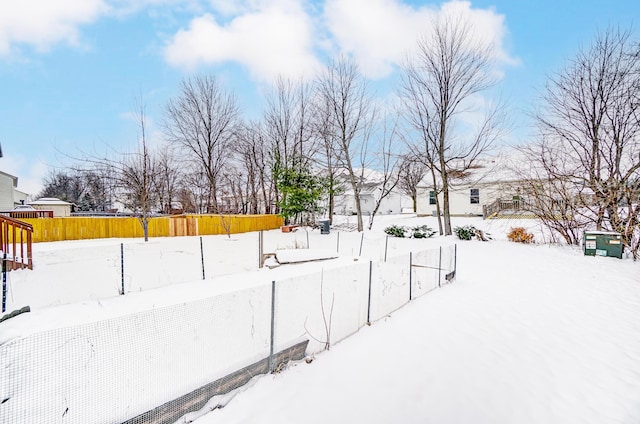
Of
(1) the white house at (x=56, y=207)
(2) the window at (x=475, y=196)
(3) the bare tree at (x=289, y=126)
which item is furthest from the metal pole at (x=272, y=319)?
Result: (1) the white house at (x=56, y=207)

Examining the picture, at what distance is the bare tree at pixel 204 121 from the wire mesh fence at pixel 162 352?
64.8 ft

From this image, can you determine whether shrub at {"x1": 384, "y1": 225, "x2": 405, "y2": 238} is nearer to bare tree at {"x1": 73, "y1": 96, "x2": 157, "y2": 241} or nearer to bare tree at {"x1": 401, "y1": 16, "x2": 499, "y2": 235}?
bare tree at {"x1": 401, "y1": 16, "x2": 499, "y2": 235}

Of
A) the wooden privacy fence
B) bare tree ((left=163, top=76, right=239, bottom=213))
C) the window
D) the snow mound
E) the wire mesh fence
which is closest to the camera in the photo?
the wire mesh fence

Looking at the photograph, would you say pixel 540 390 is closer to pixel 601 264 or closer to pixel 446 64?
pixel 601 264

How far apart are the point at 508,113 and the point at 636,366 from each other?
40.9 feet

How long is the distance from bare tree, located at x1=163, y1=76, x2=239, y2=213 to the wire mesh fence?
19757mm

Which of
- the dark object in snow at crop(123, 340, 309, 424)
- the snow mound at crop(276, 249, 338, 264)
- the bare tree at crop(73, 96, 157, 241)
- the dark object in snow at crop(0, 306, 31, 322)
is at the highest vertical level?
the bare tree at crop(73, 96, 157, 241)

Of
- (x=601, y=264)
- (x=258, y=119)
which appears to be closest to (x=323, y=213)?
(x=258, y=119)

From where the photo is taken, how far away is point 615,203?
9875 mm

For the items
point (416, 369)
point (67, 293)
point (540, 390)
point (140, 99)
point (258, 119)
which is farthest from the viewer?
point (258, 119)

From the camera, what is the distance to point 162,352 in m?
2.28

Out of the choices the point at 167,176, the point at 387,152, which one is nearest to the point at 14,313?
the point at 387,152

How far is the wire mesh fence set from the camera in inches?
68.9

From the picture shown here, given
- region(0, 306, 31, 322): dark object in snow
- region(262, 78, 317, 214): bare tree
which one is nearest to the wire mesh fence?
region(0, 306, 31, 322): dark object in snow
